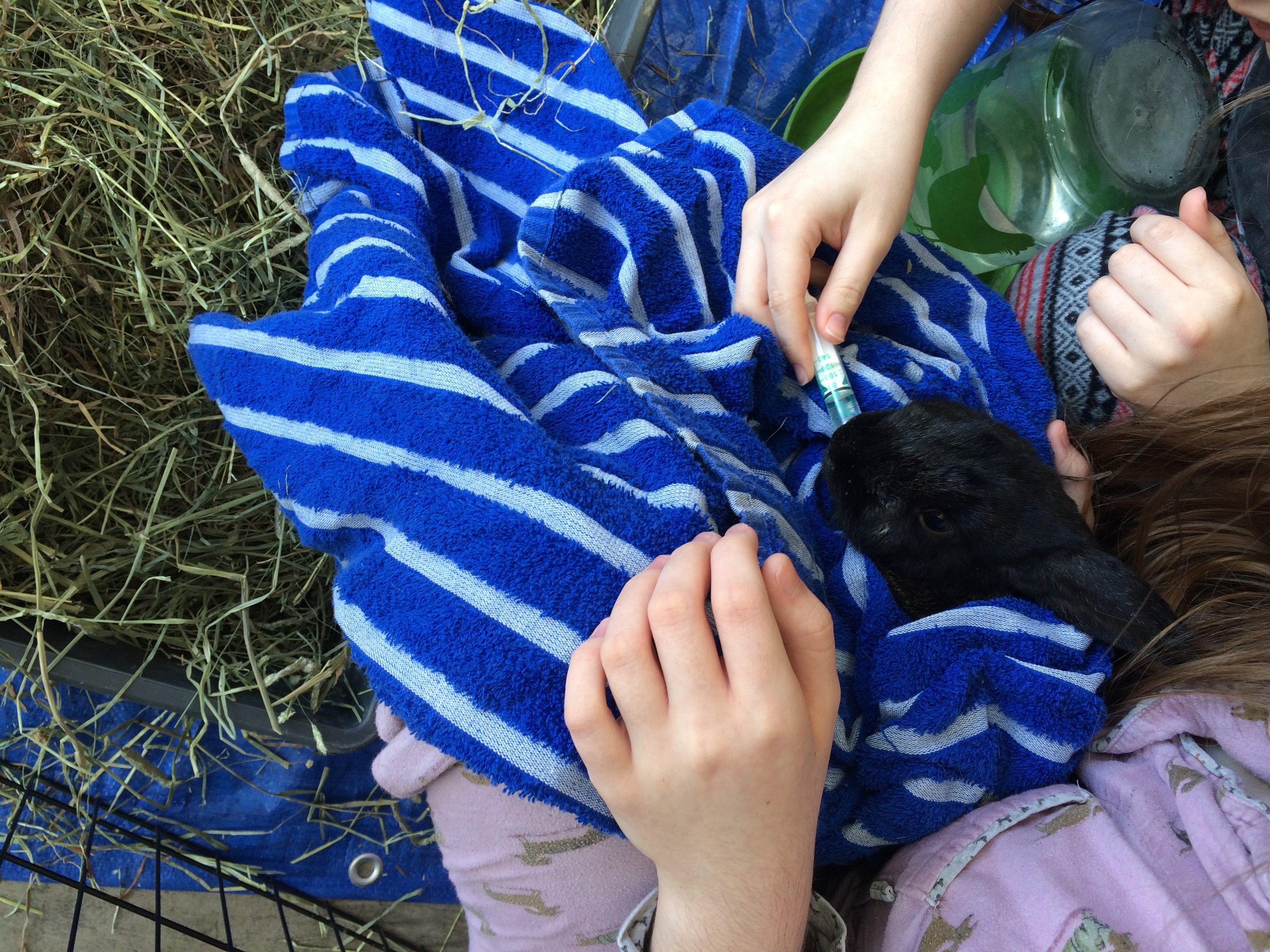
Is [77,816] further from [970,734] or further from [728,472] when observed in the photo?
[970,734]

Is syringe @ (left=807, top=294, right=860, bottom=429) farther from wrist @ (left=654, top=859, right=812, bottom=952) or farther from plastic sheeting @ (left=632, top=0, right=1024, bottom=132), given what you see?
plastic sheeting @ (left=632, top=0, right=1024, bottom=132)

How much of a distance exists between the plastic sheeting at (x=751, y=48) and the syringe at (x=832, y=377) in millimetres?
774

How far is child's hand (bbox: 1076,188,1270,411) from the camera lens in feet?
3.18

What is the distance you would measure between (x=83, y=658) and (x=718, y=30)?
5.02ft

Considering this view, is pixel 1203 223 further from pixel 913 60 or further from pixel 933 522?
pixel 933 522

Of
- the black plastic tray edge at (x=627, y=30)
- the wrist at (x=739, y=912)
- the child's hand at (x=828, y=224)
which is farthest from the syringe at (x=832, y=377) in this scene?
the black plastic tray edge at (x=627, y=30)

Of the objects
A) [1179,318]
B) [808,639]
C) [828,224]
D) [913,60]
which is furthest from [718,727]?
[913,60]

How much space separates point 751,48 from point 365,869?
1735mm

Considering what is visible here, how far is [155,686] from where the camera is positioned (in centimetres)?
117

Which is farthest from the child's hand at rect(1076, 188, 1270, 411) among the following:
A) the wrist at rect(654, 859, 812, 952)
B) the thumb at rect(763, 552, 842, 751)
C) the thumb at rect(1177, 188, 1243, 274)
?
the wrist at rect(654, 859, 812, 952)

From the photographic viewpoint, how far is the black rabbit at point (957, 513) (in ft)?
A: 2.98

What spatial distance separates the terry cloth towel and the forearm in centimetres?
14

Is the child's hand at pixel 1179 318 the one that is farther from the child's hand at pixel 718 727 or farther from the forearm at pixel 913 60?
the child's hand at pixel 718 727

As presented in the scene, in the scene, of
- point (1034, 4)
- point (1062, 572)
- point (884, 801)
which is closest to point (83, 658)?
point (884, 801)
